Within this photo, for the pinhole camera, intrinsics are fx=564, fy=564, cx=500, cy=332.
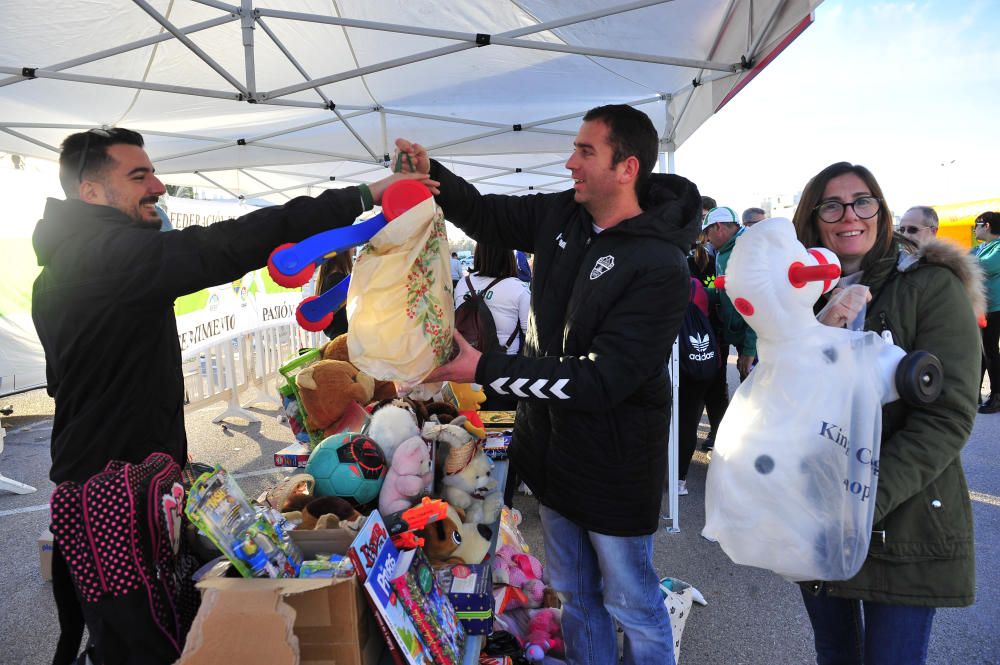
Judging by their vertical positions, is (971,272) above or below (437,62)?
below

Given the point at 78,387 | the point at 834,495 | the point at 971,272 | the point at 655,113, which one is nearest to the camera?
the point at 834,495

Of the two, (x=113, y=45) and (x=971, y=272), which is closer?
(x=971, y=272)

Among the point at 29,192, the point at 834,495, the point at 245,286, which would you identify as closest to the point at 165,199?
the point at 29,192

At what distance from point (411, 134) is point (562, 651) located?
6.14 m

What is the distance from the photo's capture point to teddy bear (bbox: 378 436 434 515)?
1891mm

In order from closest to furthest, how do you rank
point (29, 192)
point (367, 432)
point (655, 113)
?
point (367, 432) → point (655, 113) → point (29, 192)

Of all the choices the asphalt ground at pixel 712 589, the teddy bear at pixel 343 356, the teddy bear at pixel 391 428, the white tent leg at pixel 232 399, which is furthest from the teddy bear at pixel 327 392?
the white tent leg at pixel 232 399

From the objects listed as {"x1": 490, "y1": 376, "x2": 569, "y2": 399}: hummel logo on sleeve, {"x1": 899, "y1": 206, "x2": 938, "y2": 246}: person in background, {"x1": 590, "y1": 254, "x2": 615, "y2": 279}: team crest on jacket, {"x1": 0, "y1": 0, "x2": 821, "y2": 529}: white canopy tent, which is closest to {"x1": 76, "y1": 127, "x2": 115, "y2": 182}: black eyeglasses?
{"x1": 490, "y1": 376, "x2": 569, "y2": 399}: hummel logo on sleeve

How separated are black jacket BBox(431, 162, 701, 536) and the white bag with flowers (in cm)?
20

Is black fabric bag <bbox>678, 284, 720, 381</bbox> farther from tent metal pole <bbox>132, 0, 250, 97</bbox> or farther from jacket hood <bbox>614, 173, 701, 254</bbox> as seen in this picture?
tent metal pole <bbox>132, 0, 250, 97</bbox>

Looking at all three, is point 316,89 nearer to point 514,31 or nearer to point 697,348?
point 514,31

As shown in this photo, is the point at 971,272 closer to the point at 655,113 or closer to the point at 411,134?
the point at 655,113

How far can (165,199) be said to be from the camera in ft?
25.2

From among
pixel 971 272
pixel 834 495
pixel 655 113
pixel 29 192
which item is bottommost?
pixel 834 495
